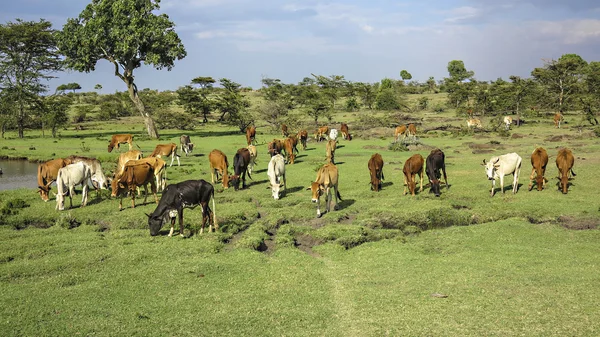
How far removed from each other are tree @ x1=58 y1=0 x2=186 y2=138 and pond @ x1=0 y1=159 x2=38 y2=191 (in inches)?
526

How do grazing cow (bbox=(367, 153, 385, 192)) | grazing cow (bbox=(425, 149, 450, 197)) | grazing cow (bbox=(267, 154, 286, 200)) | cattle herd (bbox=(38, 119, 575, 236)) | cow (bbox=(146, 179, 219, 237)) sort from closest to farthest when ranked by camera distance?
1. cow (bbox=(146, 179, 219, 237))
2. cattle herd (bbox=(38, 119, 575, 236))
3. grazing cow (bbox=(425, 149, 450, 197))
4. grazing cow (bbox=(267, 154, 286, 200))
5. grazing cow (bbox=(367, 153, 385, 192))

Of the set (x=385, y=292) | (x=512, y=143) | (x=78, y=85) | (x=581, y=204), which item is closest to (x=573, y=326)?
(x=385, y=292)

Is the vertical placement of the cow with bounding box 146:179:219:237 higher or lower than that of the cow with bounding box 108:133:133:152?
lower

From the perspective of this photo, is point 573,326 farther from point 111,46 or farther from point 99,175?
point 111,46

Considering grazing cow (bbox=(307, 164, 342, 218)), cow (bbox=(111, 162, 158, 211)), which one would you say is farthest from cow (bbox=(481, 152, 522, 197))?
cow (bbox=(111, 162, 158, 211))

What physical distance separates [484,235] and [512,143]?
81.6ft

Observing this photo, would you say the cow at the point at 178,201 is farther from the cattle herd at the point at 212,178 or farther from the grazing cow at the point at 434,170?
the grazing cow at the point at 434,170

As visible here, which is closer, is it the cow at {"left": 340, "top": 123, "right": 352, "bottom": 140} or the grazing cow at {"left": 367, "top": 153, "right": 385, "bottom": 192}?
the grazing cow at {"left": 367, "top": 153, "right": 385, "bottom": 192}

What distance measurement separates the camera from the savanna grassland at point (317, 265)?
30.8 ft

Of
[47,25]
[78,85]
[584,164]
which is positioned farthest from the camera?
[78,85]

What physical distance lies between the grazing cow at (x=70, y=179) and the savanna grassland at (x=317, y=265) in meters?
0.49

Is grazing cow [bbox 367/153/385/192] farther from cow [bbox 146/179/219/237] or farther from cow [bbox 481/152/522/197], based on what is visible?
cow [bbox 146/179/219/237]

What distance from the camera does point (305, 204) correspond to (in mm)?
18609

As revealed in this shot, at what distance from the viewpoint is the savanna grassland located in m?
9.38
